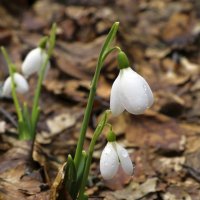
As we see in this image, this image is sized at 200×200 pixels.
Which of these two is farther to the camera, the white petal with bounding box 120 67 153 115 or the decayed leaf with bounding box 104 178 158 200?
the decayed leaf with bounding box 104 178 158 200

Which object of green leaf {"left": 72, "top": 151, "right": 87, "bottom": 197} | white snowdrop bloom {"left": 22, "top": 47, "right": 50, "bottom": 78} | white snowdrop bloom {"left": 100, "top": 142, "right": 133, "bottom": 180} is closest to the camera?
white snowdrop bloom {"left": 100, "top": 142, "right": 133, "bottom": 180}

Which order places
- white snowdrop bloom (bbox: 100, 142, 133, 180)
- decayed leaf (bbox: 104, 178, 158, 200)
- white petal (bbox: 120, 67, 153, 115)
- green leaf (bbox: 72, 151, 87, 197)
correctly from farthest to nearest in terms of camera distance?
1. decayed leaf (bbox: 104, 178, 158, 200)
2. green leaf (bbox: 72, 151, 87, 197)
3. white snowdrop bloom (bbox: 100, 142, 133, 180)
4. white petal (bbox: 120, 67, 153, 115)

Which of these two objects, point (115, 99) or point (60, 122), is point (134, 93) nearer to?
point (115, 99)

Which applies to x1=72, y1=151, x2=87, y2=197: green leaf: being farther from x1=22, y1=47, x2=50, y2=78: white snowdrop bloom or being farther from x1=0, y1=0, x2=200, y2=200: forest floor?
x1=22, y1=47, x2=50, y2=78: white snowdrop bloom

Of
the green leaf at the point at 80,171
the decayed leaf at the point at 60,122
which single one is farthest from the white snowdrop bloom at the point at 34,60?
the green leaf at the point at 80,171

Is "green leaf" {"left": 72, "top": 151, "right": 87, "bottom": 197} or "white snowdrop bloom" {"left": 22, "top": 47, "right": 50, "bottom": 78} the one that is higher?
"white snowdrop bloom" {"left": 22, "top": 47, "right": 50, "bottom": 78}

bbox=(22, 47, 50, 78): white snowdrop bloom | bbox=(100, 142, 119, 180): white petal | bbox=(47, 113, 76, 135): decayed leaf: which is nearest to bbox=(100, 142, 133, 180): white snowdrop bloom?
bbox=(100, 142, 119, 180): white petal

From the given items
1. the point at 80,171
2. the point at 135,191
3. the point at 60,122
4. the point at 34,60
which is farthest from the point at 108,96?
the point at 80,171

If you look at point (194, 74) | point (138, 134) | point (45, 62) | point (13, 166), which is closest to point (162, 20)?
point (194, 74)

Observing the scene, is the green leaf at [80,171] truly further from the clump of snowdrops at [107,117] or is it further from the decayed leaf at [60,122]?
the decayed leaf at [60,122]
